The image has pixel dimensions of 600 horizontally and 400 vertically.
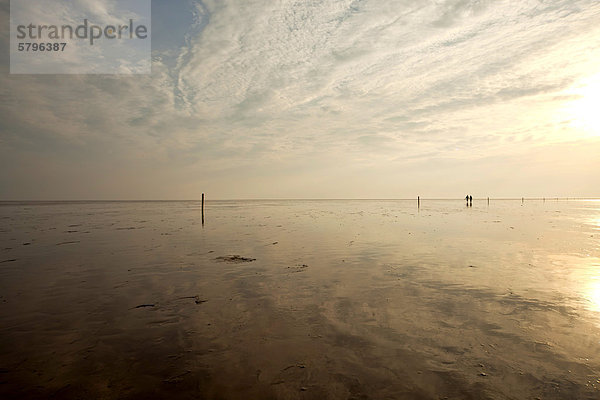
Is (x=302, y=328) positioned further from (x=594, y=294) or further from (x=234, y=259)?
(x=594, y=294)

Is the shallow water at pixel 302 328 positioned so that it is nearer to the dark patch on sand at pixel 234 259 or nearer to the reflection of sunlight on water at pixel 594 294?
the reflection of sunlight on water at pixel 594 294

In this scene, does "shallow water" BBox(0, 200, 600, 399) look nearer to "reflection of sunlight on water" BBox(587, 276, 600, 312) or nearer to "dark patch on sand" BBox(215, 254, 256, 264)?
"reflection of sunlight on water" BBox(587, 276, 600, 312)

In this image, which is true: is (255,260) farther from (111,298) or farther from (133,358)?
(133,358)

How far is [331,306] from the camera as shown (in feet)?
25.5

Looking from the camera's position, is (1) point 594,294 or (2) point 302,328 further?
(1) point 594,294

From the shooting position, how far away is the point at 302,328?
6.48 meters

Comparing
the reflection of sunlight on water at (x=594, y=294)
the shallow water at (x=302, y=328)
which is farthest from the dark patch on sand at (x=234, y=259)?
the reflection of sunlight on water at (x=594, y=294)

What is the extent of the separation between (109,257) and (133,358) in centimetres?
1067

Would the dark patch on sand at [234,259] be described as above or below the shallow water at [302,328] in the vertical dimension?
above

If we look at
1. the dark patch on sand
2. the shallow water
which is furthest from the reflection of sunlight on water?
the dark patch on sand

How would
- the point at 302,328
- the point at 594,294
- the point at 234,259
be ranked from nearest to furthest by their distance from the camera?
the point at 302,328
the point at 594,294
the point at 234,259

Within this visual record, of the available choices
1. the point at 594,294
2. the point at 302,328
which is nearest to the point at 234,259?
the point at 302,328

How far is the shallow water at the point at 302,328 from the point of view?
177 inches

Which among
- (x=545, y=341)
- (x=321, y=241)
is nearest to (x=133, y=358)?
(x=545, y=341)
